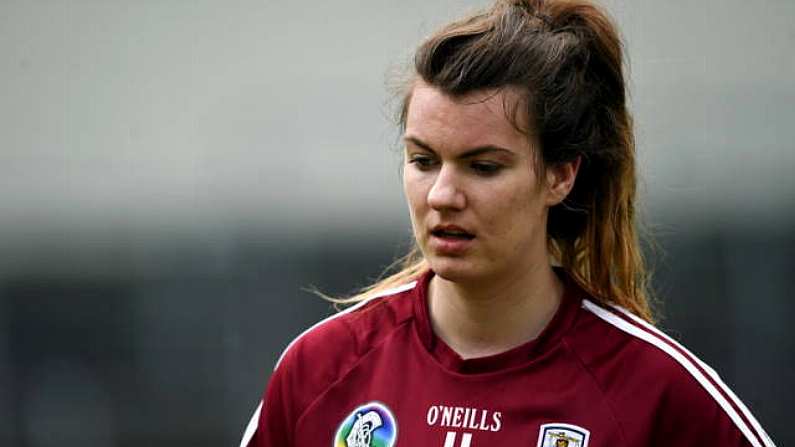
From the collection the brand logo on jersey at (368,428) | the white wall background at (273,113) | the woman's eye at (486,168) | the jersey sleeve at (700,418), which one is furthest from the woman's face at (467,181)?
the white wall background at (273,113)

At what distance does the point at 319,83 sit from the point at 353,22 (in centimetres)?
86

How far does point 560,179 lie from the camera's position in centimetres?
302

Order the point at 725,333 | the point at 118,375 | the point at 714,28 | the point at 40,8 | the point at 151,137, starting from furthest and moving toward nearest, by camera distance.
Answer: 1. the point at 40,8
2. the point at 151,137
3. the point at 714,28
4. the point at 118,375
5. the point at 725,333

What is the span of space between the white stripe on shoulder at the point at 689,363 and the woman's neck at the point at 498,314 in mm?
113

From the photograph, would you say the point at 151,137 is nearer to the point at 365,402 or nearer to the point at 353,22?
the point at 353,22

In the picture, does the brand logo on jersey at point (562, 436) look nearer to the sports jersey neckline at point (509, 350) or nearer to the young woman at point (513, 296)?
the young woman at point (513, 296)

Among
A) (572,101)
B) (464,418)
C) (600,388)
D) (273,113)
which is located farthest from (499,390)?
(273,113)

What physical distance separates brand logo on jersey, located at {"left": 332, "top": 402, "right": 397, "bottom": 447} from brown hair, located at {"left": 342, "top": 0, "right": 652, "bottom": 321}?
0.33 meters

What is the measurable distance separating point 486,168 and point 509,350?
40 centimetres

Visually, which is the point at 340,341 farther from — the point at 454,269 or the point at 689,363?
the point at 689,363

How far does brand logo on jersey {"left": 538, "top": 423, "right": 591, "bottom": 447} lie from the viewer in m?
2.86

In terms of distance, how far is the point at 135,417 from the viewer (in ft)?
24.8

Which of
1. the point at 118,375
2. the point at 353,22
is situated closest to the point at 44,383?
the point at 118,375

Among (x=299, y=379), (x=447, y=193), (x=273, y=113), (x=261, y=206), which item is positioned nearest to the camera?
(x=447, y=193)
